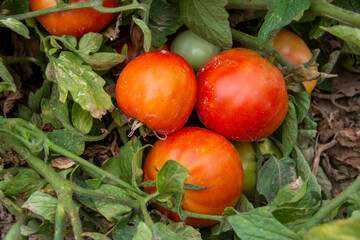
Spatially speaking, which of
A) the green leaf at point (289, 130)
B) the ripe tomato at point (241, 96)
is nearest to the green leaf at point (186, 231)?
the ripe tomato at point (241, 96)

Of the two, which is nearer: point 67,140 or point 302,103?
point 67,140

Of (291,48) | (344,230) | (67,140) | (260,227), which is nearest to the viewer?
(344,230)

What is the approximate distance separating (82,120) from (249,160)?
1.60 feet

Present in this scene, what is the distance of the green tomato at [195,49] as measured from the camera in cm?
116

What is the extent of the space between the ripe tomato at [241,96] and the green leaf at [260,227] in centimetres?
33

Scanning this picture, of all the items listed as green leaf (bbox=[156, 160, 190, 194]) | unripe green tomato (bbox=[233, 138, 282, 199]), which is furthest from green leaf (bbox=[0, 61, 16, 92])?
unripe green tomato (bbox=[233, 138, 282, 199])

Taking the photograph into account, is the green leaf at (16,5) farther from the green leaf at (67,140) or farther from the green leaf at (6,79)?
the green leaf at (67,140)

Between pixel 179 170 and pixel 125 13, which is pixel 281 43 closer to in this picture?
pixel 125 13

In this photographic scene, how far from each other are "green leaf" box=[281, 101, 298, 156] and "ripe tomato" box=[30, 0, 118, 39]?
0.57 metres

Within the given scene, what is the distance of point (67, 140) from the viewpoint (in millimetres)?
1021

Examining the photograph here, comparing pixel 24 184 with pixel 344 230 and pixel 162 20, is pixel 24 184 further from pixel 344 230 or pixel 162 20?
pixel 344 230

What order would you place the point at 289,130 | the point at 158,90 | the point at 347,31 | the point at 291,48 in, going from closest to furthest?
the point at 347,31 → the point at 158,90 → the point at 289,130 → the point at 291,48

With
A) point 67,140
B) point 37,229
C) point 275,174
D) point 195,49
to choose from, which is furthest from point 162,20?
point 37,229

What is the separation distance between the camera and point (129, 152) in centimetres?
101
